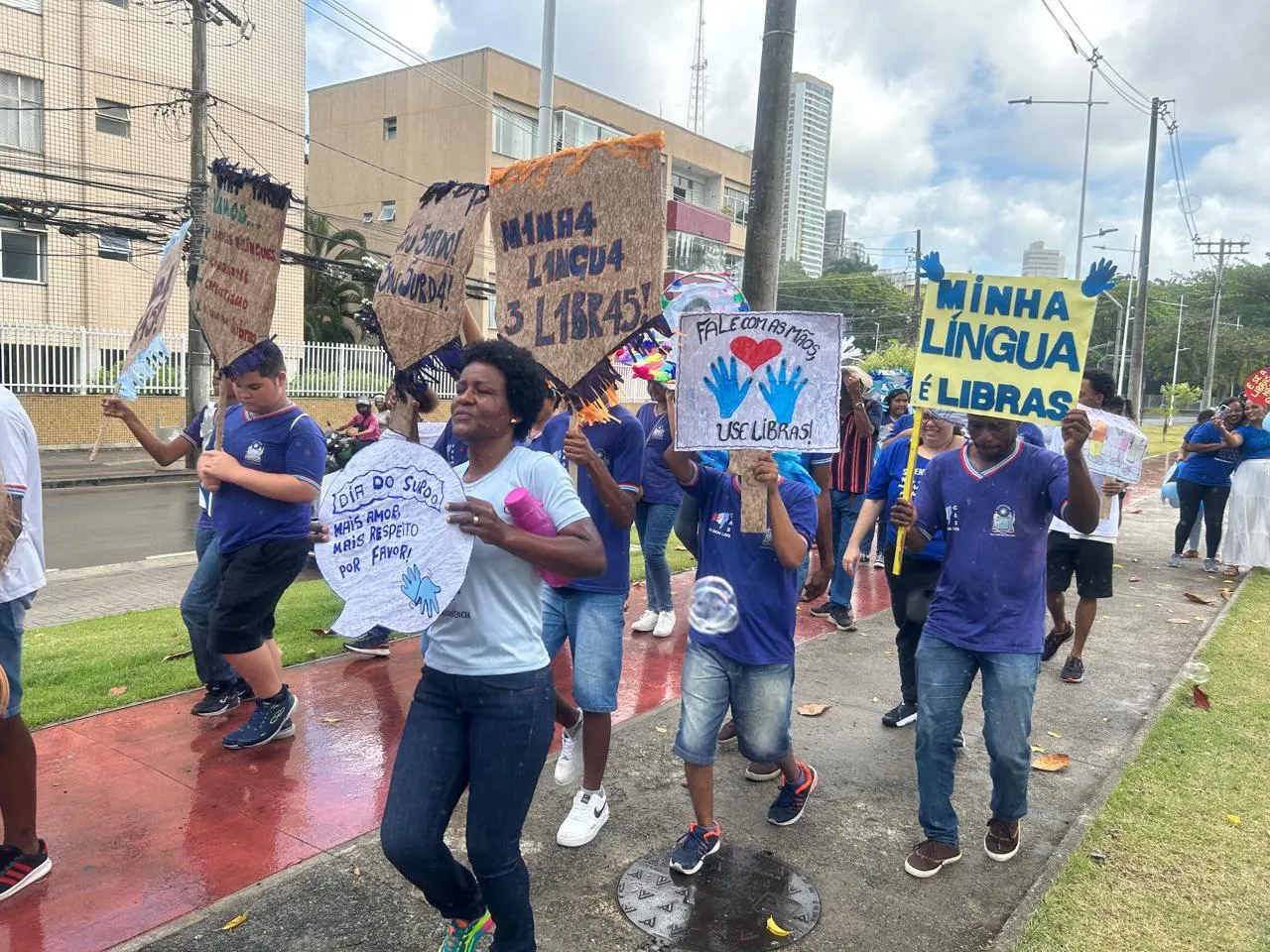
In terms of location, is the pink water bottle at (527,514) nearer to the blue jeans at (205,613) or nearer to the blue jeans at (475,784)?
the blue jeans at (475,784)

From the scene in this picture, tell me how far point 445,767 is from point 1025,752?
227 cm

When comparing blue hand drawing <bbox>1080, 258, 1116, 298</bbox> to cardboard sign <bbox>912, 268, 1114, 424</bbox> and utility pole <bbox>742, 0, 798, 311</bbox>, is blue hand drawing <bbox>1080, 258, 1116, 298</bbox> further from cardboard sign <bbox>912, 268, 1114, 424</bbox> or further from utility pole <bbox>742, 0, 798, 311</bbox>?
utility pole <bbox>742, 0, 798, 311</bbox>

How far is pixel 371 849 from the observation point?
3512 mm

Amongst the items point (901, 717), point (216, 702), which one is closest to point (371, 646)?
point (216, 702)

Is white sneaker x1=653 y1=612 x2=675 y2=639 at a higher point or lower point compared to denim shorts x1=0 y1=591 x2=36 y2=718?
lower

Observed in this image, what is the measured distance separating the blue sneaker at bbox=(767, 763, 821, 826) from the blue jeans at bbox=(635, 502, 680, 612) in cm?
277

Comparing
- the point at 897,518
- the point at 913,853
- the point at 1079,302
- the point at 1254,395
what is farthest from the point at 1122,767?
the point at 1254,395

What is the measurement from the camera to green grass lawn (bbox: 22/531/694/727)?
4.98m

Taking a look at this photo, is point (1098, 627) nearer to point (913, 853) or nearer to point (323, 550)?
point (913, 853)

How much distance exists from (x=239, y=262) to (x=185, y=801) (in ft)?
7.75

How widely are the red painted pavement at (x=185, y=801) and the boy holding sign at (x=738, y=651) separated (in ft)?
4.58

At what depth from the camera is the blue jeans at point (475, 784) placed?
2465 mm

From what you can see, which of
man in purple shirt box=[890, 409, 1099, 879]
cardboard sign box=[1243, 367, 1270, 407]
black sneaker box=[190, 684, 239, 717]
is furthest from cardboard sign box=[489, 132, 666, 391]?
cardboard sign box=[1243, 367, 1270, 407]

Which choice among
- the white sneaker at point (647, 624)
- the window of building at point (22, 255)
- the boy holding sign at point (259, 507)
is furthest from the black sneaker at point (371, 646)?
the window of building at point (22, 255)
